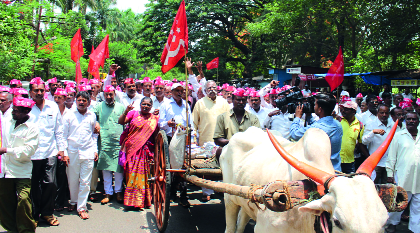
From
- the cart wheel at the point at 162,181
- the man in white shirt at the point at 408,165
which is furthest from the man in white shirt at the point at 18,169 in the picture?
the man in white shirt at the point at 408,165

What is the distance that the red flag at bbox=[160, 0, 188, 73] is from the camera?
518 cm

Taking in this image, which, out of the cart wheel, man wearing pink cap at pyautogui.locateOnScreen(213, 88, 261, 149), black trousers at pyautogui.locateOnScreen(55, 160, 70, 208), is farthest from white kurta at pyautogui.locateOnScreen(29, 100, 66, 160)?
man wearing pink cap at pyautogui.locateOnScreen(213, 88, 261, 149)

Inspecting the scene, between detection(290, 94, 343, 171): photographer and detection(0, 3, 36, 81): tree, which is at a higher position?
detection(0, 3, 36, 81): tree

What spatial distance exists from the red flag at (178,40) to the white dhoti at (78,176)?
2.11 meters

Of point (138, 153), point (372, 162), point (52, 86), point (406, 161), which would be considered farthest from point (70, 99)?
point (406, 161)

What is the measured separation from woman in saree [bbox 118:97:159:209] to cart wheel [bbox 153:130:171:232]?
0.37 metres

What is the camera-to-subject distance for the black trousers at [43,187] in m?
5.02

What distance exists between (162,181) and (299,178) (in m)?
2.65

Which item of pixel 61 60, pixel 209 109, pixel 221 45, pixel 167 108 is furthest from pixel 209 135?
pixel 221 45

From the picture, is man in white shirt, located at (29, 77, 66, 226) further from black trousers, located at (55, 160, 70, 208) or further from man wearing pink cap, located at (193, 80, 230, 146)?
man wearing pink cap, located at (193, 80, 230, 146)

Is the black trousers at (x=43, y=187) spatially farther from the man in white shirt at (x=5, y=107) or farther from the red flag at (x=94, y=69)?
the red flag at (x=94, y=69)

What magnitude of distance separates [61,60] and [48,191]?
705 inches

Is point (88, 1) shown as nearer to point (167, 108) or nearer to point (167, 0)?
point (167, 0)

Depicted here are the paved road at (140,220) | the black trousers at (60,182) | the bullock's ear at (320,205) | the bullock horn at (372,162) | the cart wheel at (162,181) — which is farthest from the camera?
the black trousers at (60,182)
